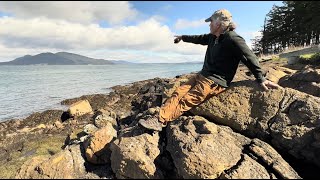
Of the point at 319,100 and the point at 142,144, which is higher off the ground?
the point at 319,100

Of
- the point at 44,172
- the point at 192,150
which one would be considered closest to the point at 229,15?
the point at 192,150

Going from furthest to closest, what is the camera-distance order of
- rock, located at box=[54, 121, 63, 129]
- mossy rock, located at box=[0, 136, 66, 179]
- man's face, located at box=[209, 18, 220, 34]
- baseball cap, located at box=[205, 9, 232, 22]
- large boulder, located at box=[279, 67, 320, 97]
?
rock, located at box=[54, 121, 63, 129], mossy rock, located at box=[0, 136, 66, 179], large boulder, located at box=[279, 67, 320, 97], man's face, located at box=[209, 18, 220, 34], baseball cap, located at box=[205, 9, 232, 22]

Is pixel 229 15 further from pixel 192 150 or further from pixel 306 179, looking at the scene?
pixel 306 179

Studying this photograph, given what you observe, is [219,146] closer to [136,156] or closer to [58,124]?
[136,156]

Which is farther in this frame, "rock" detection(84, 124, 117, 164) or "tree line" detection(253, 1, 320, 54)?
"tree line" detection(253, 1, 320, 54)

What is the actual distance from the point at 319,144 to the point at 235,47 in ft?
9.43

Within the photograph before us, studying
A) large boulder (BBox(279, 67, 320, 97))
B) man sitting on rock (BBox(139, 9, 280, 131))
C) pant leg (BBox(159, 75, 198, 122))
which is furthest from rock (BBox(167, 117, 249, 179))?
large boulder (BBox(279, 67, 320, 97))

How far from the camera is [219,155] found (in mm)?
6645

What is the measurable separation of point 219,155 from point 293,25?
187ft

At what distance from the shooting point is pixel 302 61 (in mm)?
25109

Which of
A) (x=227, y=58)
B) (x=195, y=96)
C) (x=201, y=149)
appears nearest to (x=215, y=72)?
(x=227, y=58)

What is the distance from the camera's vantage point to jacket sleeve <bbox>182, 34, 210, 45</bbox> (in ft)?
30.1

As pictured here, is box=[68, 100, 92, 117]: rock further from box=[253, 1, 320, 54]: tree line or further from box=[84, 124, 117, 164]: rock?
box=[253, 1, 320, 54]: tree line

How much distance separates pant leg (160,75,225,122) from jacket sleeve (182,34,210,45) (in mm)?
1351
